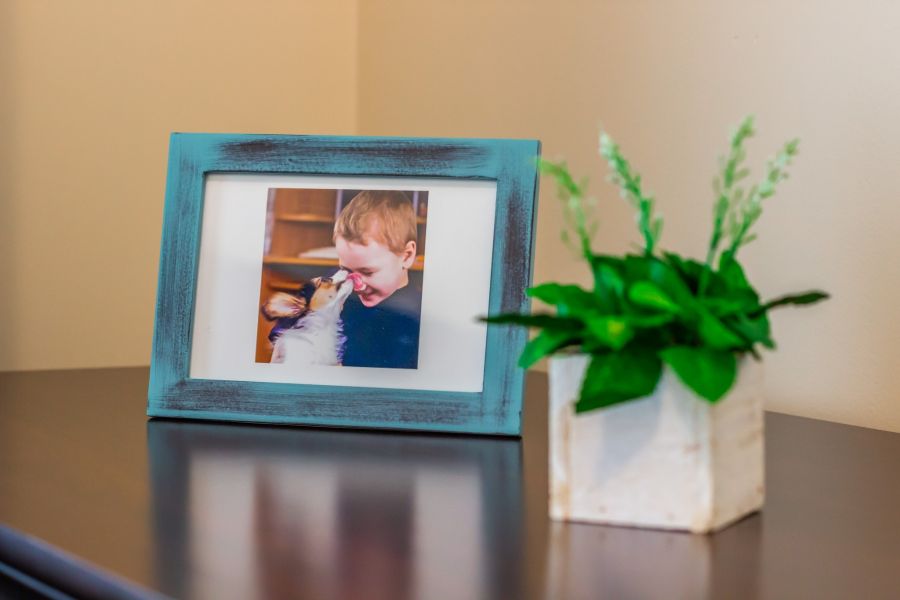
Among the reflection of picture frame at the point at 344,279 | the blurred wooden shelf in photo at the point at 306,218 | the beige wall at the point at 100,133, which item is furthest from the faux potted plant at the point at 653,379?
the beige wall at the point at 100,133

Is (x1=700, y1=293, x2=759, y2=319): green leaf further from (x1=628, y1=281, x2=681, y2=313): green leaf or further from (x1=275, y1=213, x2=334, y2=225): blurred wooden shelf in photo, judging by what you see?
(x1=275, y1=213, x2=334, y2=225): blurred wooden shelf in photo

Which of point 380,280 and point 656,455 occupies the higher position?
point 380,280

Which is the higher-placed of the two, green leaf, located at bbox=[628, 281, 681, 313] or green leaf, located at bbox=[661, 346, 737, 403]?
green leaf, located at bbox=[628, 281, 681, 313]

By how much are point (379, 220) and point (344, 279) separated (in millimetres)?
68

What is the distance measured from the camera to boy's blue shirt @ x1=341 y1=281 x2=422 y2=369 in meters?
0.95

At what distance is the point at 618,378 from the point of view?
58cm

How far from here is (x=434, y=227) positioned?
3.18ft

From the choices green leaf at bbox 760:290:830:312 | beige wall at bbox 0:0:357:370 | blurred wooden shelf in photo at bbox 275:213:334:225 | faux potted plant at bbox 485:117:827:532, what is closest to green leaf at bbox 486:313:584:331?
faux potted plant at bbox 485:117:827:532

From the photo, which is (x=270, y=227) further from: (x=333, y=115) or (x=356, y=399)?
(x=333, y=115)

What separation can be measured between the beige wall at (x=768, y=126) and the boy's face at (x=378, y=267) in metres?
0.38

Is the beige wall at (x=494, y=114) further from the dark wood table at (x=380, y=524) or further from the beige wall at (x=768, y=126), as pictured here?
A: the dark wood table at (x=380, y=524)

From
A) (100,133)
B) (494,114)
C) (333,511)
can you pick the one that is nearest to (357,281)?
(333,511)

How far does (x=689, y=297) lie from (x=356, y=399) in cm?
43

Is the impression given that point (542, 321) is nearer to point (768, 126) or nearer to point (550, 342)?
point (550, 342)
